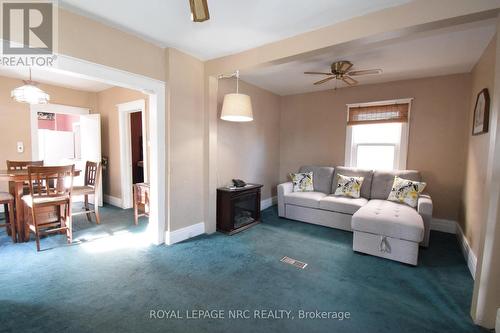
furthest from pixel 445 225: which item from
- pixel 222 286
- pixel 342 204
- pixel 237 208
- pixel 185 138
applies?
pixel 185 138

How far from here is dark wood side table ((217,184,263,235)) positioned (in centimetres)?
351

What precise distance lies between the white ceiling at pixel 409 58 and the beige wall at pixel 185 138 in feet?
3.39

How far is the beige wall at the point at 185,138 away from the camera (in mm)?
2982

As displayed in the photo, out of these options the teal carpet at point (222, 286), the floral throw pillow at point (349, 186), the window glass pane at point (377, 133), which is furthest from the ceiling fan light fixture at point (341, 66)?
the teal carpet at point (222, 286)

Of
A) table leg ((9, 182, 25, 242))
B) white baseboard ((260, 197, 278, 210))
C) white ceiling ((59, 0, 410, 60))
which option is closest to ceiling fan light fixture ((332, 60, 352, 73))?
white ceiling ((59, 0, 410, 60))

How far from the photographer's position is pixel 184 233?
10.6ft

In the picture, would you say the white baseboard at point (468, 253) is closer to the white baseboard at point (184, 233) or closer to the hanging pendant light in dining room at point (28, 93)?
the white baseboard at point (184, 233)

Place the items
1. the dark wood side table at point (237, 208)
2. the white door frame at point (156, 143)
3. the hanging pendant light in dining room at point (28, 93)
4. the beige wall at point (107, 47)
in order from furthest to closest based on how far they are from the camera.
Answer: the dark wood side table at point (237, 208) → the hanging pendant light in dining room at point (28, 93) → the white door frame at point (156, 143) → the beige wall at point (107, 47)

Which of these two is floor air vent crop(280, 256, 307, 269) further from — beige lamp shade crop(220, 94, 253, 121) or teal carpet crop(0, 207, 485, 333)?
beige lamp shade crop(220, 94, 253, 121)

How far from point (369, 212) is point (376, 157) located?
170 cm

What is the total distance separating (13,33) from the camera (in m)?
1.91

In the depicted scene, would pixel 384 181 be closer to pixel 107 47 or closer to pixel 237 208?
pixel 237 208

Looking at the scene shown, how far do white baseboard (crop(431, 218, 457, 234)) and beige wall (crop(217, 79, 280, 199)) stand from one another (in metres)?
2.92

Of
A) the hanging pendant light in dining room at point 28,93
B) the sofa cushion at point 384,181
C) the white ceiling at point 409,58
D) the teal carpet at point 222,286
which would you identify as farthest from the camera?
the sofa cushion at point 384,181
